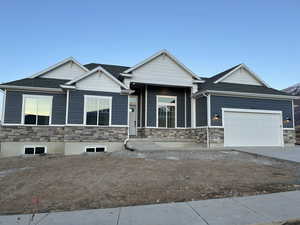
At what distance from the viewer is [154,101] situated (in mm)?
13586

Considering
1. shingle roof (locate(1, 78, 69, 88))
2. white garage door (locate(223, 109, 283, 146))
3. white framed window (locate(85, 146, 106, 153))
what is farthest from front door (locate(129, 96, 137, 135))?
white garage door (locate(223, 109, 283, 146))

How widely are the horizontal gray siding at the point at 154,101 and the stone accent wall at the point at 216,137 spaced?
8.38 ft

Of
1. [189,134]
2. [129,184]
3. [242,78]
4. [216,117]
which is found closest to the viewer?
[129,184]

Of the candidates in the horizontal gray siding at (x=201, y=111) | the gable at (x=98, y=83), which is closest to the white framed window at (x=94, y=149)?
the gable at (x=98, y=83)

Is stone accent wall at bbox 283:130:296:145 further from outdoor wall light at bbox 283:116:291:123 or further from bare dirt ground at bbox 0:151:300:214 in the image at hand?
bare dirt ground at bbox 0:151:300:214

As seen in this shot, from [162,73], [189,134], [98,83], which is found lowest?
[189,134]

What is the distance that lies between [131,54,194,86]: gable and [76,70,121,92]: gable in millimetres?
1539

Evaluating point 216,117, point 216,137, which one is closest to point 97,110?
point 216,117

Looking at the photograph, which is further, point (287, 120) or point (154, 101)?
point (154, 101)

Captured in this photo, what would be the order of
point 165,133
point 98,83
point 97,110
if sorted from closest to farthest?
point 97,110 → point 98,83 → point 165,133

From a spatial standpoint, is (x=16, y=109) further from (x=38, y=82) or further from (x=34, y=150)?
(x=34, y=150)

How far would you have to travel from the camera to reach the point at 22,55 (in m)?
16.4

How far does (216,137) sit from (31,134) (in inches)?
435

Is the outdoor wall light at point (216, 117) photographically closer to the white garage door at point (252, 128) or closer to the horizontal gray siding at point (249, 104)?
the horizontal gray siding at point (249, 104)
